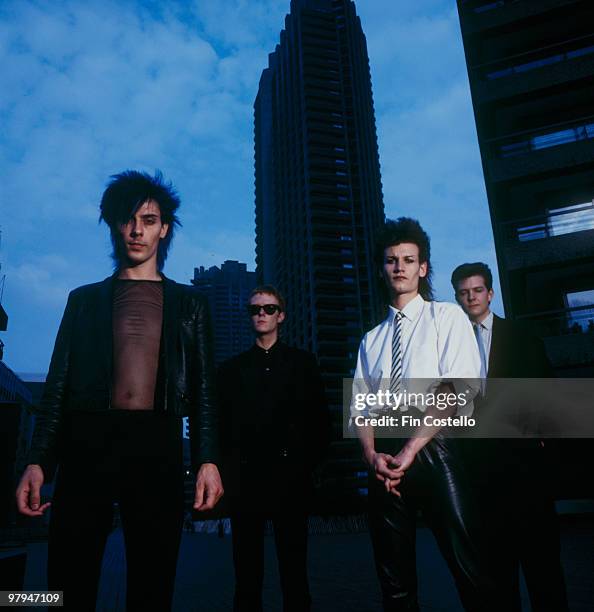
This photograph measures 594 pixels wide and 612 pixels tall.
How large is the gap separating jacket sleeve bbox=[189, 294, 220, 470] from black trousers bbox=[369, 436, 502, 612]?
31.8 inches

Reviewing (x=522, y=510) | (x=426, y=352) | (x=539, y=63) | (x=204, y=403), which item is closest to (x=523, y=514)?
(x=522, y=510)

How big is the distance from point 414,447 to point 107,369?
1.41m

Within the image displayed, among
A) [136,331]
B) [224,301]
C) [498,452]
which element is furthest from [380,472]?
[224,301]

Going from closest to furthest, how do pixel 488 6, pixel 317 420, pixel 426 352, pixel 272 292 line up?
pixel 426 352, pixel 317 420, pixel 272 292, pixel 488 6

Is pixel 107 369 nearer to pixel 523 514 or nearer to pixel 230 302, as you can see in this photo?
pixel 523 514

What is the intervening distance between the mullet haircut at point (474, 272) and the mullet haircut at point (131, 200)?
205 cm

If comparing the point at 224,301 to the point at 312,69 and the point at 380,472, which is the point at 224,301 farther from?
the point at 380,472

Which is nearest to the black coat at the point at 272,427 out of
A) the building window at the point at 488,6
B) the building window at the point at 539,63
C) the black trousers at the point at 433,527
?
the black trousers at the point at 433,527

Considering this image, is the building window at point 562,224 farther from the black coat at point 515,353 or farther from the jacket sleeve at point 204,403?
the jacket sleeve at point 204,403

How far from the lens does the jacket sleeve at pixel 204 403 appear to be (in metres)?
2.12

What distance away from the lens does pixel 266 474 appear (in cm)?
300

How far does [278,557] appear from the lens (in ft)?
9.12

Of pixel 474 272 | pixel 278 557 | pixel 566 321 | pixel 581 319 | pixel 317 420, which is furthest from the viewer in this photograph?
pixel 566 321

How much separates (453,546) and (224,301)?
17983 centimetres
